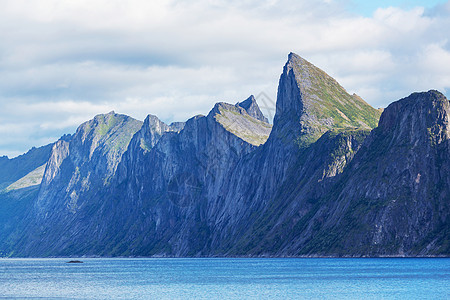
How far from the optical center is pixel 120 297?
120 meters

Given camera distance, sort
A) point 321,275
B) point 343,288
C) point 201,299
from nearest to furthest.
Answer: point 201,299, point 343,288, point 321,275

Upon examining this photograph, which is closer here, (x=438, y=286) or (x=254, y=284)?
(x=438, y=286)

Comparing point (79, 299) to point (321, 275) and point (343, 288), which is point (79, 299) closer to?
point (343, 288)

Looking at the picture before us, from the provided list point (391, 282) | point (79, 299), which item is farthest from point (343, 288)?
point (79, 299)

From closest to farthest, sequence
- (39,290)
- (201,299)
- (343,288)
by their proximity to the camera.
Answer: (201,299)
(343,288)
(39,290)

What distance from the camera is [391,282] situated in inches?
5261

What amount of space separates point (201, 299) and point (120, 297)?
14.6m

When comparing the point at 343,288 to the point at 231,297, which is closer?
the point at 231,297

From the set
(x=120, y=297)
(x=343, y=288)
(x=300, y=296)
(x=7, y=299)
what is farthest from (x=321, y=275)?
(x=7, y=299)

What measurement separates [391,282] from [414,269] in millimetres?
35585

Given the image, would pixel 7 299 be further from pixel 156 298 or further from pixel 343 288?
pixel 343 288

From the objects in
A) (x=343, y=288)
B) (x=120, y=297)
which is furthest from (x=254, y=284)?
(x=120, y=297)

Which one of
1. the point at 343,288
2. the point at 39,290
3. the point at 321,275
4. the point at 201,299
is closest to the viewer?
the point at 201,299

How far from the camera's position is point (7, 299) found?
11756cm
